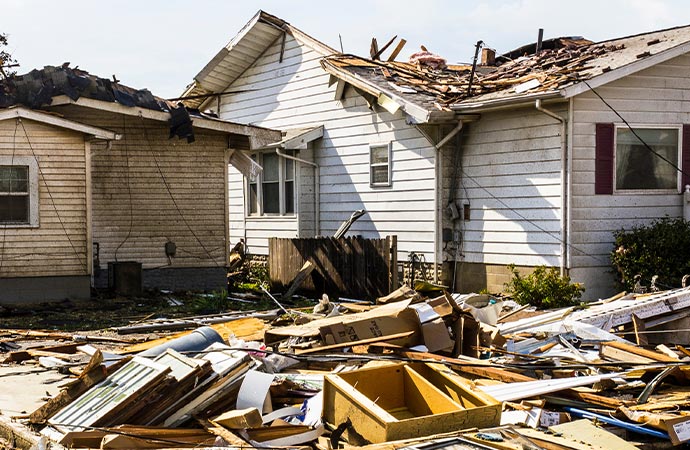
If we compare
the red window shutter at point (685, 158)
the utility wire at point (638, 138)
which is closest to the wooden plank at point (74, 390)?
the utility wire at point (638, 138)

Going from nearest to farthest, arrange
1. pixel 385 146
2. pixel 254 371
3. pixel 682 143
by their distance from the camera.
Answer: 1. pixel 254 371
2. pixel 682 143
3. pixel 385 146

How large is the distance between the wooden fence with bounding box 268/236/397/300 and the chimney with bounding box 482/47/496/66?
635 centimetres

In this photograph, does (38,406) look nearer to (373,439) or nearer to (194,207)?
(373,439)

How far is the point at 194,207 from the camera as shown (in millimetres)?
20609

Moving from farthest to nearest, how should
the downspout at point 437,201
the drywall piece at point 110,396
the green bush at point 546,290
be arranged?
the downspout at point 437,201 → the green bush at point 546,290 → the drywall piece at point 110,396

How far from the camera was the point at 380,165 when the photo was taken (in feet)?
67.1

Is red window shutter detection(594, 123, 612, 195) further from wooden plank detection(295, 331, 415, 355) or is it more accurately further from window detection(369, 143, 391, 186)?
wooden plank detection(295, 331, 415, 355)

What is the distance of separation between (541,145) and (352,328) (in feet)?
24.0

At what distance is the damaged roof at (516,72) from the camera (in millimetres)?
15945

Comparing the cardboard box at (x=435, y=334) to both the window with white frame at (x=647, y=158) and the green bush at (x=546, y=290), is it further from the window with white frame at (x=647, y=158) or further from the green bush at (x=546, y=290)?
the window with white frame at (x=647, y=158)

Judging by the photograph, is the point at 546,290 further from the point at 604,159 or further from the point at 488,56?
the point at 488,56

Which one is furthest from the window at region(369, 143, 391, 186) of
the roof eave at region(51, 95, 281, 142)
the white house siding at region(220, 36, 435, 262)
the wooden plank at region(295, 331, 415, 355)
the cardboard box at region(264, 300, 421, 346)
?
the wooden plank at region(295, 331, 415, 355)

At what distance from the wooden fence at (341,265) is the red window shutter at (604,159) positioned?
4.09 meters

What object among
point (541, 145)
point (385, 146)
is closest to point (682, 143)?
point (541, 145)
